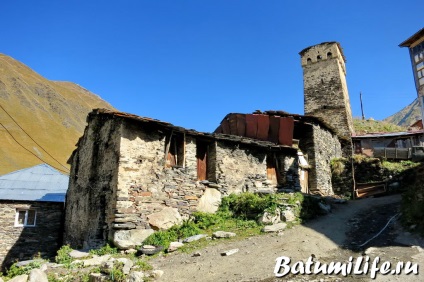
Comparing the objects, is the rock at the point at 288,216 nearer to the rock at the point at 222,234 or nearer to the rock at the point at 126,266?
the rock at the point at 222,234

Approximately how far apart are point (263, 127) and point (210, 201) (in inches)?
262

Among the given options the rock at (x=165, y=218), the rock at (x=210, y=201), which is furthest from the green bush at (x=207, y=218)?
the rock at (x=165, y=218)

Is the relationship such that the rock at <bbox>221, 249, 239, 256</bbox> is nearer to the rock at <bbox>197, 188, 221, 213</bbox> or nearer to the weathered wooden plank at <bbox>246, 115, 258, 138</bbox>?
the rock at <bbox>197, 188, 221, 213</bbox>

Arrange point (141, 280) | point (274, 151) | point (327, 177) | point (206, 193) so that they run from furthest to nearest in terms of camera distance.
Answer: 1. point (327, 177)
2. point (274, 151)
3. point (206, 193)
4. point (141, 280)

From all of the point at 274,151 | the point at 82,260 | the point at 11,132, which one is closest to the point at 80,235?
the point at 82,260

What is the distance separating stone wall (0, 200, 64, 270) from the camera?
16.8 m

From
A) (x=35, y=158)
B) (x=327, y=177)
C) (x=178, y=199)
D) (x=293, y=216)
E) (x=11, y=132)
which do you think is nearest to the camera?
(x=293, y=216)

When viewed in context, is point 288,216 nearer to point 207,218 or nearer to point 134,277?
point 207,218

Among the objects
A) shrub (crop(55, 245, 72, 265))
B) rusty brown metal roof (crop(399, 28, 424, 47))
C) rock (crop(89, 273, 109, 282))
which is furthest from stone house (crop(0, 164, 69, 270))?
rusty brown metal roof (crop(399, 28, 424, 47))

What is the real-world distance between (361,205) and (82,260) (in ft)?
39.8

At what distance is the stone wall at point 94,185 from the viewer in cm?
1217

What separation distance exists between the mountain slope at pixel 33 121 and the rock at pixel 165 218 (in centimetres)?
4346

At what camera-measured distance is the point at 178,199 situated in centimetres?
1290

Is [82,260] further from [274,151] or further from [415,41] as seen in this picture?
[415,41]
